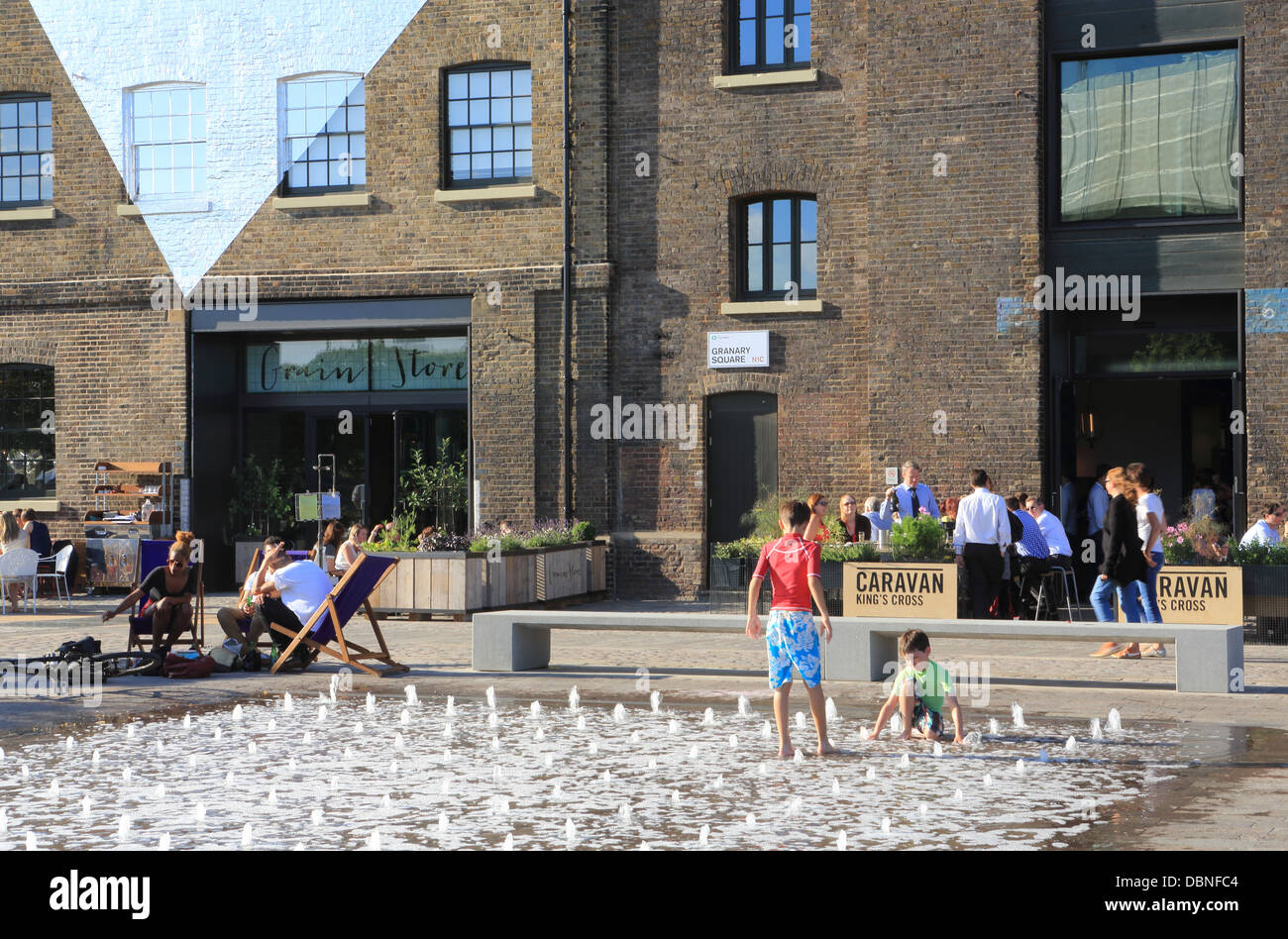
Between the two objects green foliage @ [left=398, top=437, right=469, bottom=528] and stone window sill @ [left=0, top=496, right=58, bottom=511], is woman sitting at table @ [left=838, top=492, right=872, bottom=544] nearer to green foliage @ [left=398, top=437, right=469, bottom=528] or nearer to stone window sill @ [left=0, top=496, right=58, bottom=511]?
green foliage @ [left=398, top=437, right=469, bottom=528]

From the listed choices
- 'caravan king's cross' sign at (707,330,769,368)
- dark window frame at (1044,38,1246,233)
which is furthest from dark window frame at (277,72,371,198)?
dark window frame at (1044,38,1246,233)

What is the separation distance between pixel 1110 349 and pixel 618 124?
25.0ft

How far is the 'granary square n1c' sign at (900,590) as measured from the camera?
1627 cm

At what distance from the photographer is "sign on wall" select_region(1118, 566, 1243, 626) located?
A: 15.4 m

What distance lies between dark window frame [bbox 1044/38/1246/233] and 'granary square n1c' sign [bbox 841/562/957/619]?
21.3 ft

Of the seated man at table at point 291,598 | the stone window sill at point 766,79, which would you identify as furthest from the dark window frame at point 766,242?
the seated man at table at point 291,598

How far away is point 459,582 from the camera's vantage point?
19.3 metres

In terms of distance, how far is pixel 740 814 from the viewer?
777 cm

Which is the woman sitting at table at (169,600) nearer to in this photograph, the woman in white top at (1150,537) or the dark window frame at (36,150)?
the woman in white top at (1150,537)

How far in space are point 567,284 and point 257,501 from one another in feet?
20.3

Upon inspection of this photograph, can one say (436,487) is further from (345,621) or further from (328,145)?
(345,621)

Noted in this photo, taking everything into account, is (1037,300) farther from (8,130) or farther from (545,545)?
(8,130)

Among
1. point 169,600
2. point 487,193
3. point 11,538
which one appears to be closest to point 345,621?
point 169,600

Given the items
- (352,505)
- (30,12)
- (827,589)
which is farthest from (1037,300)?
(30,12)
